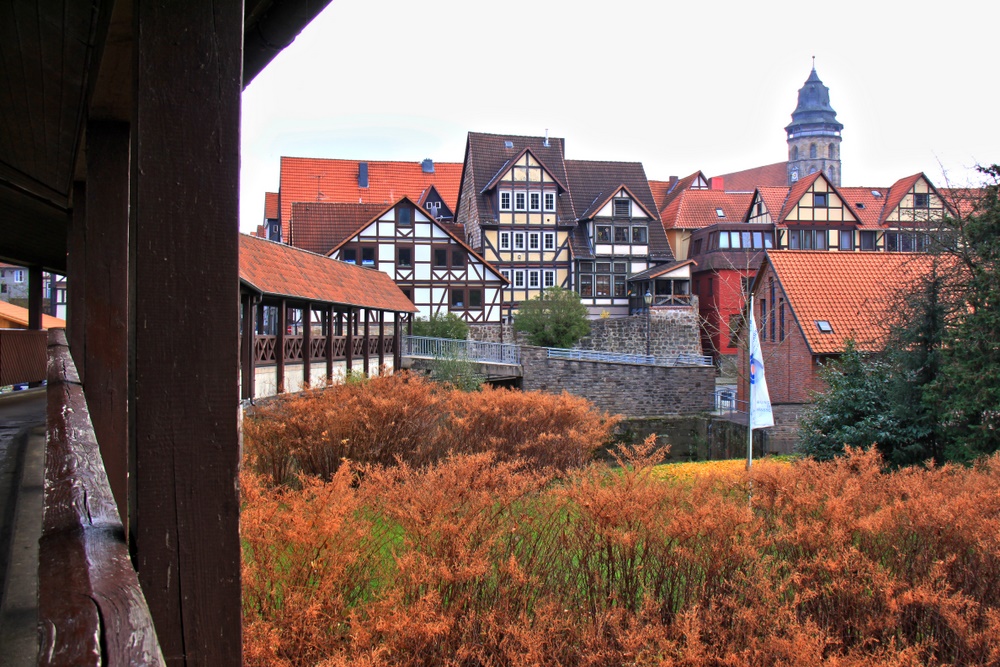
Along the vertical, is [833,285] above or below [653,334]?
above

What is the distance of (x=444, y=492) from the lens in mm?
5195

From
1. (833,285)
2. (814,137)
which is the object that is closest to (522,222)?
(833,285)

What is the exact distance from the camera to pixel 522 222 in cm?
4181

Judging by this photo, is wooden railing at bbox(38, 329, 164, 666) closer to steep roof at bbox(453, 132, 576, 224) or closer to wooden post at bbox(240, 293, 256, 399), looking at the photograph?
wooden post at bbox(240, 293, 256, 399)

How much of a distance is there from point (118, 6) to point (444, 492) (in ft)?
11.0

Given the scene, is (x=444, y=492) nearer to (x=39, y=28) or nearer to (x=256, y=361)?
(x=39, y=28)

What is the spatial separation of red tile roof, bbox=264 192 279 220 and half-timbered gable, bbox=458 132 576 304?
15.8m

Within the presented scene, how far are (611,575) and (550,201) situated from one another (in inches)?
1494

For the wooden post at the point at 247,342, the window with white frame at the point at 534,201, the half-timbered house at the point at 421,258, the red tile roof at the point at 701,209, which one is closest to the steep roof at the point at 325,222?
the half-timbered house at the point at 421,258

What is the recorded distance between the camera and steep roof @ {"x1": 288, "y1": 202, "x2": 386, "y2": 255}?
38125 millimetres

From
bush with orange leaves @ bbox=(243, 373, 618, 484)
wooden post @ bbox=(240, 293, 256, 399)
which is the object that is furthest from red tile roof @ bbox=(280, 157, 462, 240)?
bush with orange leaves @ bbox=(243, 373, 618, 484)

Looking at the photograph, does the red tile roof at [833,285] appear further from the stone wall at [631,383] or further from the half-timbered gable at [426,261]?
the half-timbered gable at [426,261]

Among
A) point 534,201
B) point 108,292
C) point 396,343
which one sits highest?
point 534,201

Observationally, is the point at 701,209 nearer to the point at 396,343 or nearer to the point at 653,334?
the point at 653,334
